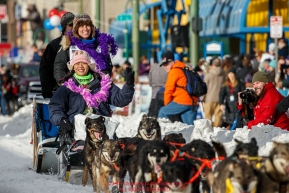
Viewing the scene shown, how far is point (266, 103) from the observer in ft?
38.6

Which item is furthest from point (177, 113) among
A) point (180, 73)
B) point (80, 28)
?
point (80, 28)

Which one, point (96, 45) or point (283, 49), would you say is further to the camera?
point (283, 49)

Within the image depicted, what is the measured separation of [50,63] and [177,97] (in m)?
4.00

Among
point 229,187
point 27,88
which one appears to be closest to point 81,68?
point 229,187

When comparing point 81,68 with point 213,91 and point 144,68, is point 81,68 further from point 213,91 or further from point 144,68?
point 144,68

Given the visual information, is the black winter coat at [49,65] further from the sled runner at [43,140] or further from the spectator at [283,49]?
the spectator at [283,49]

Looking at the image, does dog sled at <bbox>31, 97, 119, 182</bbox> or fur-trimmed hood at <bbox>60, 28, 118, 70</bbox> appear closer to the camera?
dog sled at <bbox>31, 97, 119, 182</bbox>

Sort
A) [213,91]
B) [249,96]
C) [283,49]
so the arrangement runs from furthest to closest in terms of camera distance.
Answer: [283,49], [213,91], [249,96]

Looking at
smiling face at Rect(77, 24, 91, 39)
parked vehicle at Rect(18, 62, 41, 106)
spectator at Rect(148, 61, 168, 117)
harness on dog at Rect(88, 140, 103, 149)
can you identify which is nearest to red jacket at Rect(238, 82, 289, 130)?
smiling face at Rect(77, 24, 91, 39)

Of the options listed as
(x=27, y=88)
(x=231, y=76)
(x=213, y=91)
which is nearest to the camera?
(x=231, y=76)

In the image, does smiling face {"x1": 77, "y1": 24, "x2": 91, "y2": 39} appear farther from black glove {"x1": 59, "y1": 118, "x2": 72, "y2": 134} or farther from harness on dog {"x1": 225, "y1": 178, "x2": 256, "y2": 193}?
harness on dog {"x1": 225, "y1": 178, "x2": 256, "y2": 193}

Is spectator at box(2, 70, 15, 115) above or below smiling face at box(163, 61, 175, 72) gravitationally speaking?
below

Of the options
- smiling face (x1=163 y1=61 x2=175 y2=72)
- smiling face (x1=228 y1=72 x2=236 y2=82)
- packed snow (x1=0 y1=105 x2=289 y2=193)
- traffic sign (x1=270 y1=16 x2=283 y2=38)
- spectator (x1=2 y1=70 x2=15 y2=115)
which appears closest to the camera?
packed snow (x1=0 y1=105 x2=289 y2=193)

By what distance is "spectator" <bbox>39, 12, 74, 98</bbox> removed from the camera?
12281 millimetres
